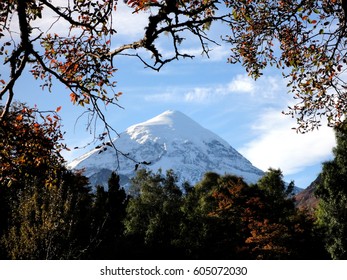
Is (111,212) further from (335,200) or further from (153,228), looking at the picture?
(335,200)

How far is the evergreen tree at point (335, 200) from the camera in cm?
3191

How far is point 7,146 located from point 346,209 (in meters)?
28.8

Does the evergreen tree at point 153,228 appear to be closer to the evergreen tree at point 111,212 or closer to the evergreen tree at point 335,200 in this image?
the evergreen tree at point 111,212

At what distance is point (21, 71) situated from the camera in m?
7.56

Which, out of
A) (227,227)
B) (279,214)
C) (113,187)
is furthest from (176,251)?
(113,187)

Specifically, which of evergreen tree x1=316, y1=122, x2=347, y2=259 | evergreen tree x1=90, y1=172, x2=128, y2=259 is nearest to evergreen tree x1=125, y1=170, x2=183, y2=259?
evergreen tree x1=90, y1=172, x2=128, y2=259

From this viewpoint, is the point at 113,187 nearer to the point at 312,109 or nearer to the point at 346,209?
the point at 346,209

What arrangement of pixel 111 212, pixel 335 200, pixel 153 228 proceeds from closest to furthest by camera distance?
pixel 335 200 → pixel 153 228 → pixel 111 212

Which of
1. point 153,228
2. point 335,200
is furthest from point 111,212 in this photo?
point 335,200

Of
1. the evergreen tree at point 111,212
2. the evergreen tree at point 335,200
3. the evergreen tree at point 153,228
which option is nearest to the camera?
the evergreen tree at point 335,200

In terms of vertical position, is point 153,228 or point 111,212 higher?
point 111,212

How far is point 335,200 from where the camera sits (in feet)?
108

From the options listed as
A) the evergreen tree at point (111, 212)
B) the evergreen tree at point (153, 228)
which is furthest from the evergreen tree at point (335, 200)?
the evergreen tree at point (111, 212)

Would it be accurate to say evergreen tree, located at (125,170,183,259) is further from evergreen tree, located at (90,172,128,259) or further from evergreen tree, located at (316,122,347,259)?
evergreen tree, located at (316,122,347,259)
